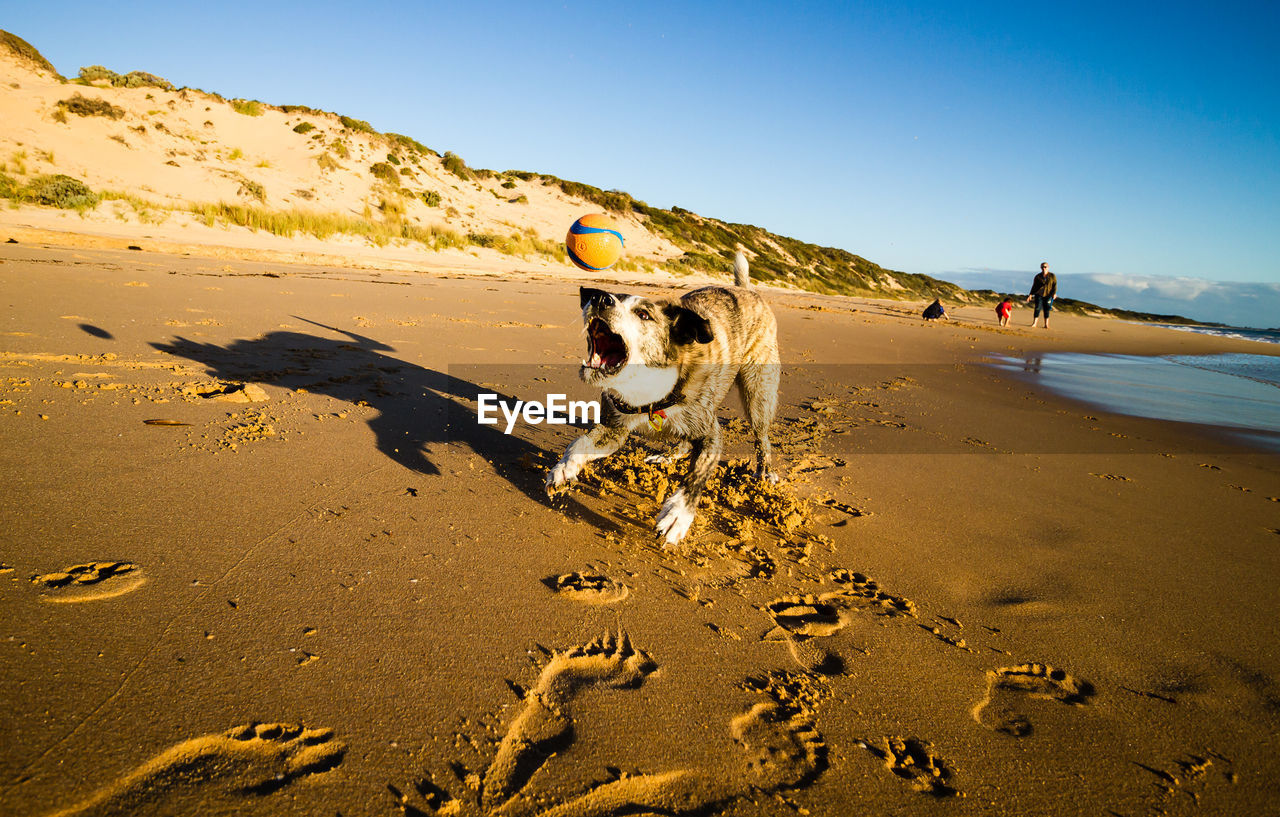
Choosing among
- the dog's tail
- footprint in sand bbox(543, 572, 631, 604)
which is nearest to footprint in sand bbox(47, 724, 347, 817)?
footprint in sand bbox(543, 572, 631, 604)

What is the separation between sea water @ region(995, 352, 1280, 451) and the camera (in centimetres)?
755

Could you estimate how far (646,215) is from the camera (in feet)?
134

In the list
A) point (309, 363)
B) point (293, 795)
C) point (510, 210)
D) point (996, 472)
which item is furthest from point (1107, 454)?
point (510, 210)

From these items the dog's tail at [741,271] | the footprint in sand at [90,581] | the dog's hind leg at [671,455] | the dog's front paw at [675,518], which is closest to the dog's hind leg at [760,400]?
the dog's hind leg at [671,455]

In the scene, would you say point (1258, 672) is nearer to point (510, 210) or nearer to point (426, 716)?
point (426, 716)

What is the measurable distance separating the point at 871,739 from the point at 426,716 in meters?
1.60

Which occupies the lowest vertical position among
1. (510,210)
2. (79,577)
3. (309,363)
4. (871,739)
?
(871,739)

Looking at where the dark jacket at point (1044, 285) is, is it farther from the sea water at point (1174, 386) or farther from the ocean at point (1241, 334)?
the ocean at point (1241, 334)

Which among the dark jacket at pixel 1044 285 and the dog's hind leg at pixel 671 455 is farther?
the dark jacket at pixel 1044 285

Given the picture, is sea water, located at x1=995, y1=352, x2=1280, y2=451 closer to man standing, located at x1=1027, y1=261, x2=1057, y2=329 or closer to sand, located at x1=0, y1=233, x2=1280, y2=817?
sand, located at x1=0, y1=233, x2=1280, y2=817

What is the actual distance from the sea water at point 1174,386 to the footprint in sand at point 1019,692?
250 inches

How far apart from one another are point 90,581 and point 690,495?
2.86 m

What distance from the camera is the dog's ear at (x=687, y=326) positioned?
355 cm

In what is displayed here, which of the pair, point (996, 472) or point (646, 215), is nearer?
point (996, 472)
